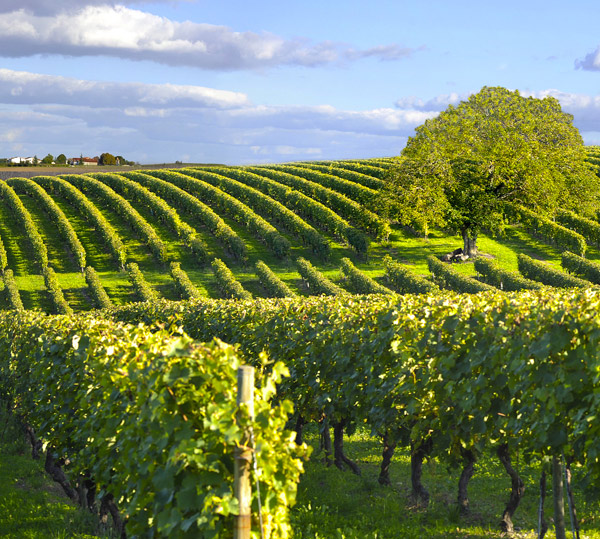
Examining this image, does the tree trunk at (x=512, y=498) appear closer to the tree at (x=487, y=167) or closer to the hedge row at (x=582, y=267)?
the hedge row at (x=582, y=267)

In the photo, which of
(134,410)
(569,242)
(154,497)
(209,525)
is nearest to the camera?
(209,525)

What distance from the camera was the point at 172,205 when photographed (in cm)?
6856

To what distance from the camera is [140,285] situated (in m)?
45.1

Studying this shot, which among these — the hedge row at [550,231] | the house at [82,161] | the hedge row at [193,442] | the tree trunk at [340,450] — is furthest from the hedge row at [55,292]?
the house at [82,161]

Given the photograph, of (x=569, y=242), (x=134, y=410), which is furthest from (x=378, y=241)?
(x=134, y=410)

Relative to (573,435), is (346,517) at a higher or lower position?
lower

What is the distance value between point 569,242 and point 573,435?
45695mm

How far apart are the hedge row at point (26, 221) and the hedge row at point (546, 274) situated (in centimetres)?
3754

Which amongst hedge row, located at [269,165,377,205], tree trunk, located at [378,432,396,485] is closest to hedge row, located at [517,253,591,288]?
hedge row, located at [269,165,377,205]

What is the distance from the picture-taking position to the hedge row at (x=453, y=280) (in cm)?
3891

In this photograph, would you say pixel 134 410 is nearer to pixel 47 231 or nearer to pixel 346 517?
pixel 346 517

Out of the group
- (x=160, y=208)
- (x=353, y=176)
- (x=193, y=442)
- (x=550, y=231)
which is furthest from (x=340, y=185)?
(x=193, y=442)

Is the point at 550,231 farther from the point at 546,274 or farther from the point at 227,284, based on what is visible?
the point at 227,284

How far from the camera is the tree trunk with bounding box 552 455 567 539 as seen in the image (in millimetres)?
7859
